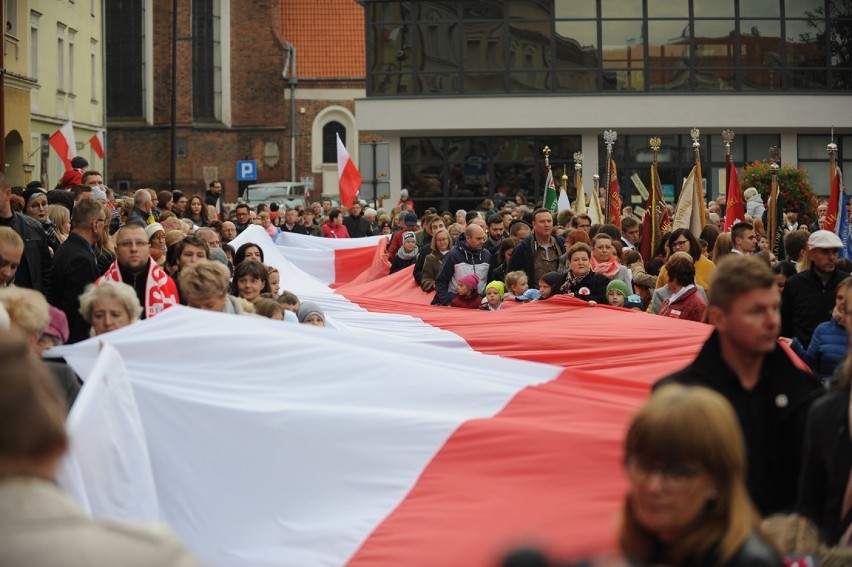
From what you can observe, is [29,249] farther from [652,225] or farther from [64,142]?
[64,142]

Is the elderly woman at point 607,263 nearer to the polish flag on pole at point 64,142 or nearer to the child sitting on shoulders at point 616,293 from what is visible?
the child sitting on shoulders at point 616,293

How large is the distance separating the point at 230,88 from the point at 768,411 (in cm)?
6164

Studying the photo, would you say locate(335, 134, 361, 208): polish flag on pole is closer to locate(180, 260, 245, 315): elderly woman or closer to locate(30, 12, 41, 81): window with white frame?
locate(30, 12, 41, 81): window with white frame

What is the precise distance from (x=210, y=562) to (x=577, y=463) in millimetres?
1600

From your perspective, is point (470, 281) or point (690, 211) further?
point (690, 211)

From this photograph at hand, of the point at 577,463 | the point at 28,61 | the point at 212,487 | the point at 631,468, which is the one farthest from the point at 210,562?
the point at 28,61

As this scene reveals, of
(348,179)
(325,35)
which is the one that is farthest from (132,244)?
(325,35)

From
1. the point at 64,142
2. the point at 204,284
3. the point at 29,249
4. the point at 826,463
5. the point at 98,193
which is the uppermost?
the point at 64,142

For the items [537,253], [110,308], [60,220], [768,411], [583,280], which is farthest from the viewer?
[537,253]

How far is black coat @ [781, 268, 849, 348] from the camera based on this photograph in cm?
1131

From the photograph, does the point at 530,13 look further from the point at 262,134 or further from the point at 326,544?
the point at 326,544

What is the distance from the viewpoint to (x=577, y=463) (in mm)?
6191

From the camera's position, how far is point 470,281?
16219 millimetres

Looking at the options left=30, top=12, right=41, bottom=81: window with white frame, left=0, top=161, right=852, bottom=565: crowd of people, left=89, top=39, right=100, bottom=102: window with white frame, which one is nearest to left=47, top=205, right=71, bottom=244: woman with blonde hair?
left=0, top=161, right=852, bottom=565: crowd of people
